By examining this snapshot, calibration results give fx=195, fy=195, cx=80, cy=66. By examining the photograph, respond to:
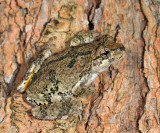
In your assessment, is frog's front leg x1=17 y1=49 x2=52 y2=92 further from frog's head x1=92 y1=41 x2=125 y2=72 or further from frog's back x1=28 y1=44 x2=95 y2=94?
frog's head x1=92 y1=41 x2=125 y2=72

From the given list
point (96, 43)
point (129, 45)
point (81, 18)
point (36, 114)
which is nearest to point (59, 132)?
point (36, 114)

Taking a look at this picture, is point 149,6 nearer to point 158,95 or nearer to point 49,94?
point 158,95

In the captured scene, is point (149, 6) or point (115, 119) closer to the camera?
point (115, 119)

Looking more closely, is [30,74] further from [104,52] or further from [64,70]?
[104,52]

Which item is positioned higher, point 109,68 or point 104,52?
point 104,52

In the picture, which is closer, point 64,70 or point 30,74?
point 64,70

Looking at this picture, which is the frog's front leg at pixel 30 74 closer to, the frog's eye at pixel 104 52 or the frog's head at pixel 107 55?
the frog's head at pixel 107 55

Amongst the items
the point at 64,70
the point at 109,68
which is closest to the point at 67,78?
the point at 64,70

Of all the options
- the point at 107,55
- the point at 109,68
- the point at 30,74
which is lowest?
the point at 30,74
